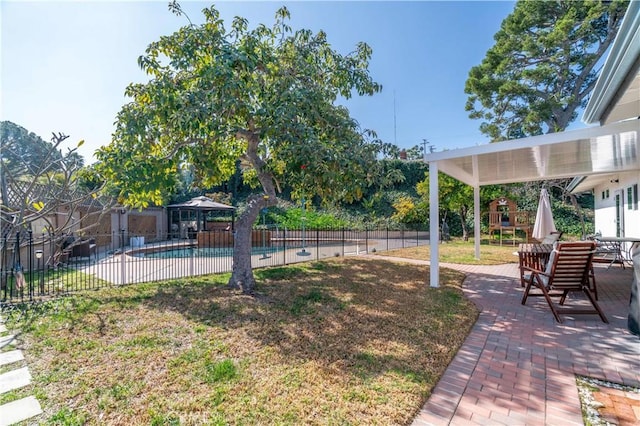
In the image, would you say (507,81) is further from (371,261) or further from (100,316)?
(100,316)

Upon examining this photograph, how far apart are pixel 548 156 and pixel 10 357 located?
10.3 meters

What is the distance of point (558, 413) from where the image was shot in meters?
2.59

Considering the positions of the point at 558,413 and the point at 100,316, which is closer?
the point at 558,413

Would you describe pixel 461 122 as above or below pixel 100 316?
above

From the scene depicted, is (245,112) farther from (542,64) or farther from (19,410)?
(542,64)

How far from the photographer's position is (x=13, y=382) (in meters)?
3.01

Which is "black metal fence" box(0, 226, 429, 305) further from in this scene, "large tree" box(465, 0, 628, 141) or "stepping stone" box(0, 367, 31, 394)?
"large tree" box(465, 0, 628, 141)

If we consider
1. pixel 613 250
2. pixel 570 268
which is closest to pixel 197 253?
pixel 570 268

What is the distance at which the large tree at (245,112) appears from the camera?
17.6 ft

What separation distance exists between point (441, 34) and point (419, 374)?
1260cm

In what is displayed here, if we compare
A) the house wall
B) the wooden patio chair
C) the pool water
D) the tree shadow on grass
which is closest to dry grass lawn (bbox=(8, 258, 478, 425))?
the tree shadow on grass

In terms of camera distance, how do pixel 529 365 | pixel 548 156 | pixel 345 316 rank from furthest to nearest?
1. pixel 548 156
2. pixel 345 316
3. pixel 529 365

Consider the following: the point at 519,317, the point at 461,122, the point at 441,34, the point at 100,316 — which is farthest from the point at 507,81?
the point at 100,316

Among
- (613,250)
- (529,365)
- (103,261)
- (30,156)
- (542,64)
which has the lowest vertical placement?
(529,365)
